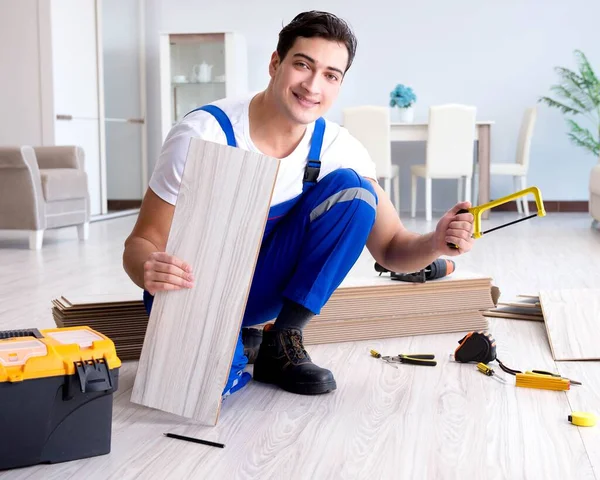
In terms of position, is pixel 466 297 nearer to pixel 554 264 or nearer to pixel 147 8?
pixel 554 264

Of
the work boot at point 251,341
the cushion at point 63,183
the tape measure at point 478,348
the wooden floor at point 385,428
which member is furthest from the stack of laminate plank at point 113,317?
the cushion at point 63,183

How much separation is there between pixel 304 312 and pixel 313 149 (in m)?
0.37

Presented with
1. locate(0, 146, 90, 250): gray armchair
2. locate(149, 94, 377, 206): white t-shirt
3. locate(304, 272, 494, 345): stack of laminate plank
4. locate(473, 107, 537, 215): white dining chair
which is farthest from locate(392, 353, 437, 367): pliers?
locate(473, 107, 537, 215): white dining chair

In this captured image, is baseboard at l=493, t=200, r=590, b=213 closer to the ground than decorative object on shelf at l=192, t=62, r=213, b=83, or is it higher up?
closer to the ground

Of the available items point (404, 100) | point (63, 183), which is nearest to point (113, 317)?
point (63, 183)

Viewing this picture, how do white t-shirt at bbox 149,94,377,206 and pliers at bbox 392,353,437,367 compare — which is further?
pliers at bbox 392,353,437,367

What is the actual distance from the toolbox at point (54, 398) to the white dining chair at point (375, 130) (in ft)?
18.6

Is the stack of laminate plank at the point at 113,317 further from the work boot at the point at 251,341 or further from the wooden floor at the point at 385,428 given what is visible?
the work boot at the point at 251,341

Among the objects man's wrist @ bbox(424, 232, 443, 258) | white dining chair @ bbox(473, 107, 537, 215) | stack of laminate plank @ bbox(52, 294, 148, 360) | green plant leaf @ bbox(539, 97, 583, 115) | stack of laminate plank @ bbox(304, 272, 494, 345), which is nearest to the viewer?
man's wrist @ bbox(424, 232, 443, 258)

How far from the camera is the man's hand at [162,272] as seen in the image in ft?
5.24

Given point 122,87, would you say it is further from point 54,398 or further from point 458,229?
point 54,398

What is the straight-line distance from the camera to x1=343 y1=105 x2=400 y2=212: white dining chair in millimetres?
7016

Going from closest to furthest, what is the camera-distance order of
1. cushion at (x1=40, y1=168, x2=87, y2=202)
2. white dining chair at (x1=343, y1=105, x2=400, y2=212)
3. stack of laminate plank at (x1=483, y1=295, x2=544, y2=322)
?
stack of laminate plank at (x1=483, y1=295, x2=544, y2=322) < cushion at (x1=40, y1=168, x2=87, y2=202) < white dining chair at (x1=343, y1=105, x2=400, y2=212)

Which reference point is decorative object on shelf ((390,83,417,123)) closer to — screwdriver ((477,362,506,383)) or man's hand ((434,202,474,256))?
screwdriver ((477,362,506,383))
